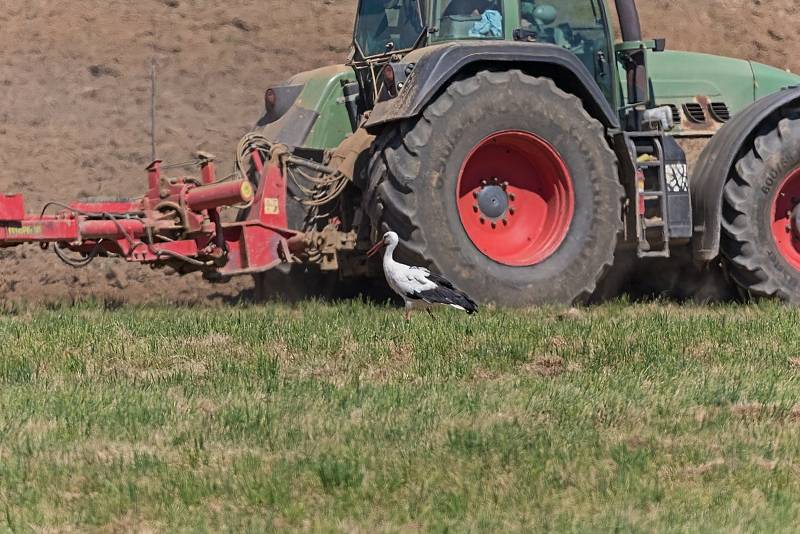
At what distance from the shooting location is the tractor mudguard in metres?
8.89

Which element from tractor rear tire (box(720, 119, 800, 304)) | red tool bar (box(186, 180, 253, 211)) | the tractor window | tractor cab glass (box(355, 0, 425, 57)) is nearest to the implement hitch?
red tool bar (box(186, 180, 253, 211))

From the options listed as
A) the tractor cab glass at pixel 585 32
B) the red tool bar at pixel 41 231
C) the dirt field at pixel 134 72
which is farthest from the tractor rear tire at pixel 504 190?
the dirt field at pixel 134 72

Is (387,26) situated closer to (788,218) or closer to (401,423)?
(788,218)

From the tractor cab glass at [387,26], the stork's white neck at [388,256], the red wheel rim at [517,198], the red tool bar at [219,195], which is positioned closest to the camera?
the stork's white neck at [388,256]

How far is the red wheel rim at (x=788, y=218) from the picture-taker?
10.4 meters

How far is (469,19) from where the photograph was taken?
31.1 feet

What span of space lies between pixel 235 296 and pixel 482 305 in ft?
12.4

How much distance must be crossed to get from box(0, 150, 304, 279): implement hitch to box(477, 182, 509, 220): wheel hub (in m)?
1.29

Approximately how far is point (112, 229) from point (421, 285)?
201cm

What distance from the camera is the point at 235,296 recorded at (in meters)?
12.2

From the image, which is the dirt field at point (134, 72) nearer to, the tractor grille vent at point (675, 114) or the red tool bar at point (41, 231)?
the red tool bar at point (41, 231)

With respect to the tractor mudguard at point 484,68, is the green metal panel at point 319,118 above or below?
below

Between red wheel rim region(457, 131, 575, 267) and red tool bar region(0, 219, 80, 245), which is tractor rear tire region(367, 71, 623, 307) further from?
red tool bar region(0, 219, 80, 245)

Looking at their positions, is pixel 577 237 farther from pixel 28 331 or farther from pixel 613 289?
pixel 28 331
